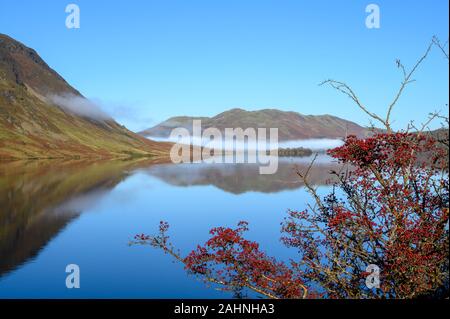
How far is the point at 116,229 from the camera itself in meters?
43.2

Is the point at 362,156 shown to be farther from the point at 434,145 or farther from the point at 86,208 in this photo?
the point at 86,208

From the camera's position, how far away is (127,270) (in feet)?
96.6

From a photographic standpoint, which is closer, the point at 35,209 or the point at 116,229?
the point at 116,229

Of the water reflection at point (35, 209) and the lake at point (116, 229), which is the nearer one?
the lake at point (116, 229)

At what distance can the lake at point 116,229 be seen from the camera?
86.0 feet

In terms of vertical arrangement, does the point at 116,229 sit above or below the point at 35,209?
below

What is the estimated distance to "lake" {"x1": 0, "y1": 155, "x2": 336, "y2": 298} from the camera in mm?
26219

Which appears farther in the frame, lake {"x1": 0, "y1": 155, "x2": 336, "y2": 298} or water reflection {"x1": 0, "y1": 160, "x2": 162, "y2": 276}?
water reflection {"x1": 0, "y1": 160, "x2": 162, "y2": 276}
